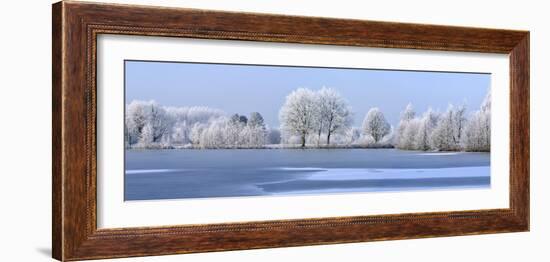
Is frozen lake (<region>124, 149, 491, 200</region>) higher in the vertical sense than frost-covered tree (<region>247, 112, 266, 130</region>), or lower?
lower

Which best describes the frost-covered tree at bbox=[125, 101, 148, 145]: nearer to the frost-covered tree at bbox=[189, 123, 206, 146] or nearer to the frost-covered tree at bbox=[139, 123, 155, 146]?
the frost-covered tree at bbox=[139, 123, 155, 146]

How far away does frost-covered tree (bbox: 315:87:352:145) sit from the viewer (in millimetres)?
4188

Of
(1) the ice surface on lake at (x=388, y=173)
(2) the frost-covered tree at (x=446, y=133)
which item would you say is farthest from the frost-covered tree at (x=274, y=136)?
(2) the frost-covered tree at (x=446, y=133)

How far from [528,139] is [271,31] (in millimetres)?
1482

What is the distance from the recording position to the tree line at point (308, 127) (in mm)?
3930

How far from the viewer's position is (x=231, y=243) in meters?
4.01

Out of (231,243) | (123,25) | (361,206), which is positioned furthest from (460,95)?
(123,25)

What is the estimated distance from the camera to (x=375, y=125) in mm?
4297

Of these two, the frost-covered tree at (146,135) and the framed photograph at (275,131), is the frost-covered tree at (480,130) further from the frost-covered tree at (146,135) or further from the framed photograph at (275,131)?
the frost-covered tree at (146,135)

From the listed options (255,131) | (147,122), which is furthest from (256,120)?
(147,122)

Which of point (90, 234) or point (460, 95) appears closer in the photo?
point (90, 234)

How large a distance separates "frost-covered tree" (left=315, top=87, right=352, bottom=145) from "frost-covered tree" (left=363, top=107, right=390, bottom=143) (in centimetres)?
10

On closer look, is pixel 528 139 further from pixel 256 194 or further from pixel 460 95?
pixel 256 194

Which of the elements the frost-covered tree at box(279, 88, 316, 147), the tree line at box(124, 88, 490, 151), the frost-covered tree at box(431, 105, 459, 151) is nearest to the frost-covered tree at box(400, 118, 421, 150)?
the tree line at box(124, 88, 490, 151)
